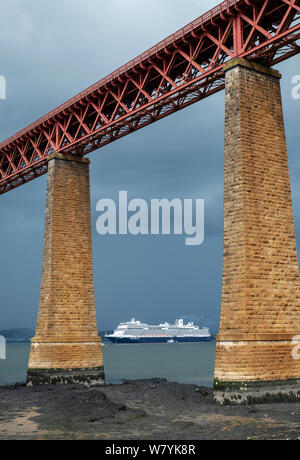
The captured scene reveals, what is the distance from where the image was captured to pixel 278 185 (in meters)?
21.7

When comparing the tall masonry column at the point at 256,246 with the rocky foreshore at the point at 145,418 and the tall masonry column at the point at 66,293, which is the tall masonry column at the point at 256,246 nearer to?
the rocky foreshore at the point at 145,418

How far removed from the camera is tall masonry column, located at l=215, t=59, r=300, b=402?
64.6ft

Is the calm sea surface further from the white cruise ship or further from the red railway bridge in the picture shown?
the white cruise ship

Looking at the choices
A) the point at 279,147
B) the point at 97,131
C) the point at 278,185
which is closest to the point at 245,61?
the point at 279,147

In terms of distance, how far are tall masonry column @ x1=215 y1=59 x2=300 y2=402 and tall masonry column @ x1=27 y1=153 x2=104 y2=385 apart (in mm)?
12472

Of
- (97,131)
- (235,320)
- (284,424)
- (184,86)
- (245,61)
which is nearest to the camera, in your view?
(284,424)

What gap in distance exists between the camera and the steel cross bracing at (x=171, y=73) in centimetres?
2161

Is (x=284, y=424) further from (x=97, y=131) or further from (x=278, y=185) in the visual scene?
(x=97, y=131)

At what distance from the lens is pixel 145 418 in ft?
63.6

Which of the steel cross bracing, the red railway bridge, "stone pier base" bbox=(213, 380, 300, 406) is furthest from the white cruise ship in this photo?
"stone pier base" bbox=(213, 380, 300, 406)

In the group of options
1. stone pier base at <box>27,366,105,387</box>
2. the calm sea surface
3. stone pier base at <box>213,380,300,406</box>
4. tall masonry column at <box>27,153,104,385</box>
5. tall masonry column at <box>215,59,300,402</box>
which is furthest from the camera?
the calm sea surface

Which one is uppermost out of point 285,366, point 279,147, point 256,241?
point 279,147
